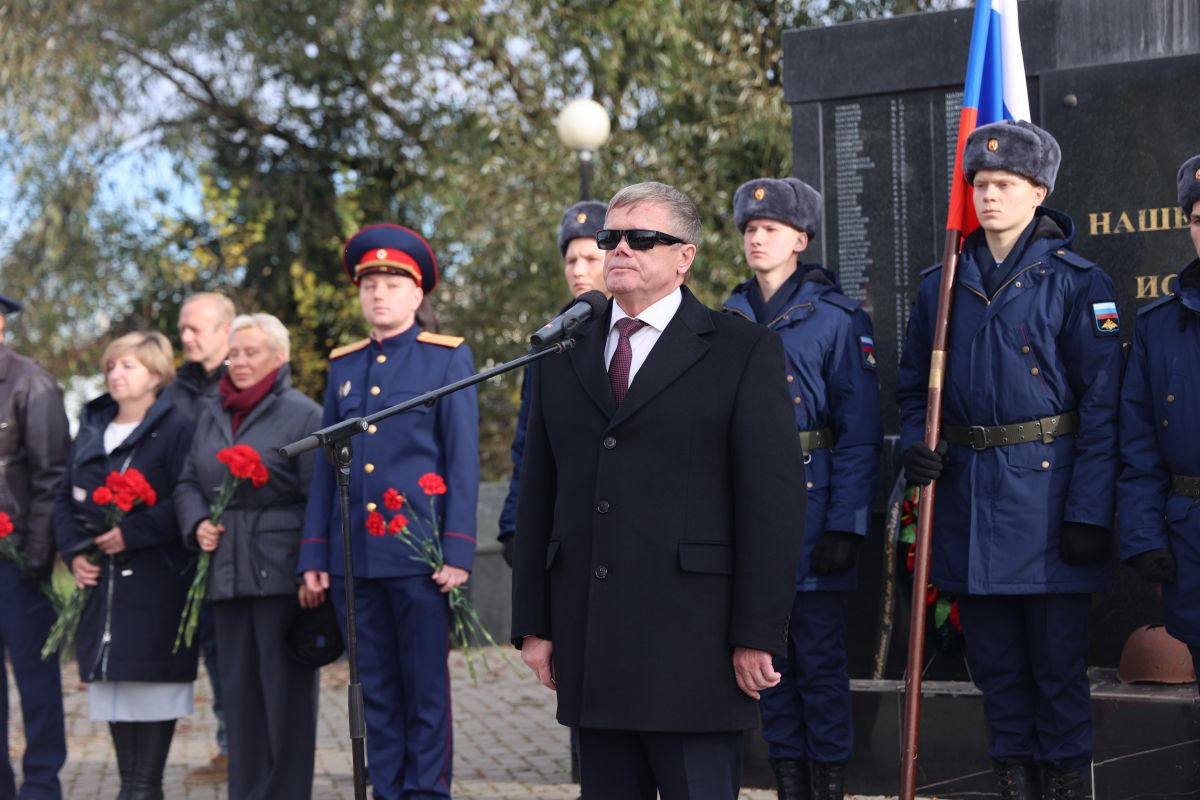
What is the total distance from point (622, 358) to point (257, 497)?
291cm

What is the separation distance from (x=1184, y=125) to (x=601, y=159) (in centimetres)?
893

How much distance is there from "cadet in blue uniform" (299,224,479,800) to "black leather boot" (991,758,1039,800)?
2075 mm

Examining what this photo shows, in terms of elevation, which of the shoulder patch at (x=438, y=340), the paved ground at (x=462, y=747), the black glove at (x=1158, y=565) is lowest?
the paved ground at (x=462, y=747)

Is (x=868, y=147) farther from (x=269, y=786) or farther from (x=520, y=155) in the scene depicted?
(x=520, y=155)

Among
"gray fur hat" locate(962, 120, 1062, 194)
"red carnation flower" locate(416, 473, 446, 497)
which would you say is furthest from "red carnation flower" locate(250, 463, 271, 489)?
"gray fur hat" locate(962, 120, 1062, 194)

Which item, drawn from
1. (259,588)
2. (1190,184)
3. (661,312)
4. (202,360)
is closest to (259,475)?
(259,588)

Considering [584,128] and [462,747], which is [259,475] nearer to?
[462,747]

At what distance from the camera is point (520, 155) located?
15047 millimetres

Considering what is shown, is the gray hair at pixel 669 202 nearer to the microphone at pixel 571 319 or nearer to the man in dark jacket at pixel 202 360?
the microphone at pixel 571 319

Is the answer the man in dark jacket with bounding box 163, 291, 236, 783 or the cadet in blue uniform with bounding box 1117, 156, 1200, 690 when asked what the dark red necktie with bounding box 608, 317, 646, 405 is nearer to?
the cadet in blue uniform with bounding box 1117, 156, 1200, 690

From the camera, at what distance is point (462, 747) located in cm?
871

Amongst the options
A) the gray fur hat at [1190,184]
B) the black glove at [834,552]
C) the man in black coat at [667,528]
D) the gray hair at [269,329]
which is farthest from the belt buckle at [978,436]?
the gray hair at [269,329]

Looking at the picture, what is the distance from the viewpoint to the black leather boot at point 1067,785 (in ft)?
16.9

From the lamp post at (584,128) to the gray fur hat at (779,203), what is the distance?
7224 millimetres
